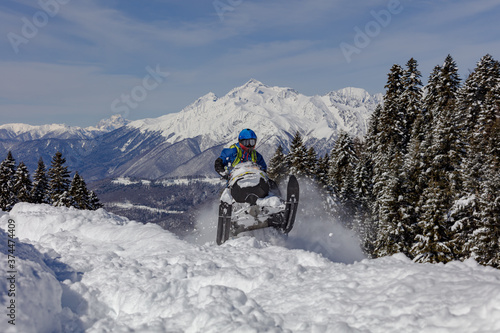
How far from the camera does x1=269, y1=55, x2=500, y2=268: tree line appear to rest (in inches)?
709

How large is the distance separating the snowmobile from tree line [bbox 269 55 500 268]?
12.1 metres

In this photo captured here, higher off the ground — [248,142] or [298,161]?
[298,161]

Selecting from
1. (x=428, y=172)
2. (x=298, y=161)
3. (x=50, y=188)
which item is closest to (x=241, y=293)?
(x=428, y=172)

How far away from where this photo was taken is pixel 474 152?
21344 mm

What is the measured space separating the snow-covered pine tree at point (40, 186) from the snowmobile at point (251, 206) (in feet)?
99.5

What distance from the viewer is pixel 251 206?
9.43 metres

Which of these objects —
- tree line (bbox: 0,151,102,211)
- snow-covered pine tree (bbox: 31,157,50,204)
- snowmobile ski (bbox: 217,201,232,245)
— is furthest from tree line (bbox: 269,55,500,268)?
snow-covered pine tree (bbox: 31,157,50,204)

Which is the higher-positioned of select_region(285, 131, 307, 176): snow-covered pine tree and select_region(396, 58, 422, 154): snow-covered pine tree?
select_region(396, 58, 422, 154): snow-covered pine tree

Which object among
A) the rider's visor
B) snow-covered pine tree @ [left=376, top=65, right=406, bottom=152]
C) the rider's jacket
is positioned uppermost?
snow-covered pine tree @ [left=376, top=65, right=406, bottom=152]

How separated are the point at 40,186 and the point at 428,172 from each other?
34.2 m

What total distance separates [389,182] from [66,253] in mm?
20194

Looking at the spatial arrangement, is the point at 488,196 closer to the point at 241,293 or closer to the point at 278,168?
the point at 241,293

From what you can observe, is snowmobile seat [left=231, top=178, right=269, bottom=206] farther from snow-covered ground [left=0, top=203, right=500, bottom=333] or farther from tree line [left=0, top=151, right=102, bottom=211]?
tree line [left=0, top=151, right=102, bottom=211]

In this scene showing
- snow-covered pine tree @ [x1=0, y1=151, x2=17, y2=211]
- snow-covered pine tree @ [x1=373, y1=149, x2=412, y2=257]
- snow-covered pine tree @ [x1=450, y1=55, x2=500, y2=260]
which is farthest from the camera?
snow-covered pine tree @ [x1=0, y1=151, x2=17, y2=211]
